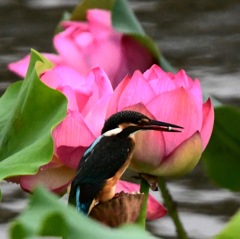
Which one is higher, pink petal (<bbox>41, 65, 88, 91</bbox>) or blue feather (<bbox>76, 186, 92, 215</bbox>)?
pink petal (<bbox>41, 65, 88, 91</bbox>)

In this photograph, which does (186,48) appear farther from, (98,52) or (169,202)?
(169,202)

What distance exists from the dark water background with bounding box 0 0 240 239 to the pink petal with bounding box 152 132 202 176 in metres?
1.11

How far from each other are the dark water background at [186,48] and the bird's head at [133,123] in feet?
3.81

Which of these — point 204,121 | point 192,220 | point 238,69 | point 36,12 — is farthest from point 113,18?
point 36,12

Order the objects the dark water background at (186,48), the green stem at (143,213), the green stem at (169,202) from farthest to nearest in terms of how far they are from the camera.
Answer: the dark water background at (186,48) → the green stem at (169,202) → the green stem at (143,213)

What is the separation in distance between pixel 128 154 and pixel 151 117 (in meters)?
0.04

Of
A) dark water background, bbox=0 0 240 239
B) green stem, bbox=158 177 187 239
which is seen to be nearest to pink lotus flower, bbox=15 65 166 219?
green stem, bbox=158 177 187 239

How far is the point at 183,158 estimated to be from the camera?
46.0 inches

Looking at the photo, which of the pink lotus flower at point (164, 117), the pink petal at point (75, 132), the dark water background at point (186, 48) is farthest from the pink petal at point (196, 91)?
the dark water background at point (186, 48)

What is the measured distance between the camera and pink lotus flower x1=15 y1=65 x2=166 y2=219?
1.16m

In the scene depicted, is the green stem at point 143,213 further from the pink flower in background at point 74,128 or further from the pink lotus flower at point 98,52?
the pink lotus flower at point 98,52

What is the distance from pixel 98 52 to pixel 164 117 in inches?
17.5

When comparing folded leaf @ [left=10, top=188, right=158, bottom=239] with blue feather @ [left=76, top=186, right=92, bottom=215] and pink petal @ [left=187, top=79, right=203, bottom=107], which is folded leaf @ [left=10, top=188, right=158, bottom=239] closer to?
blue feather @ [left=76, top=186, right=92, bottom=215]

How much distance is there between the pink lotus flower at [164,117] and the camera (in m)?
1.15
